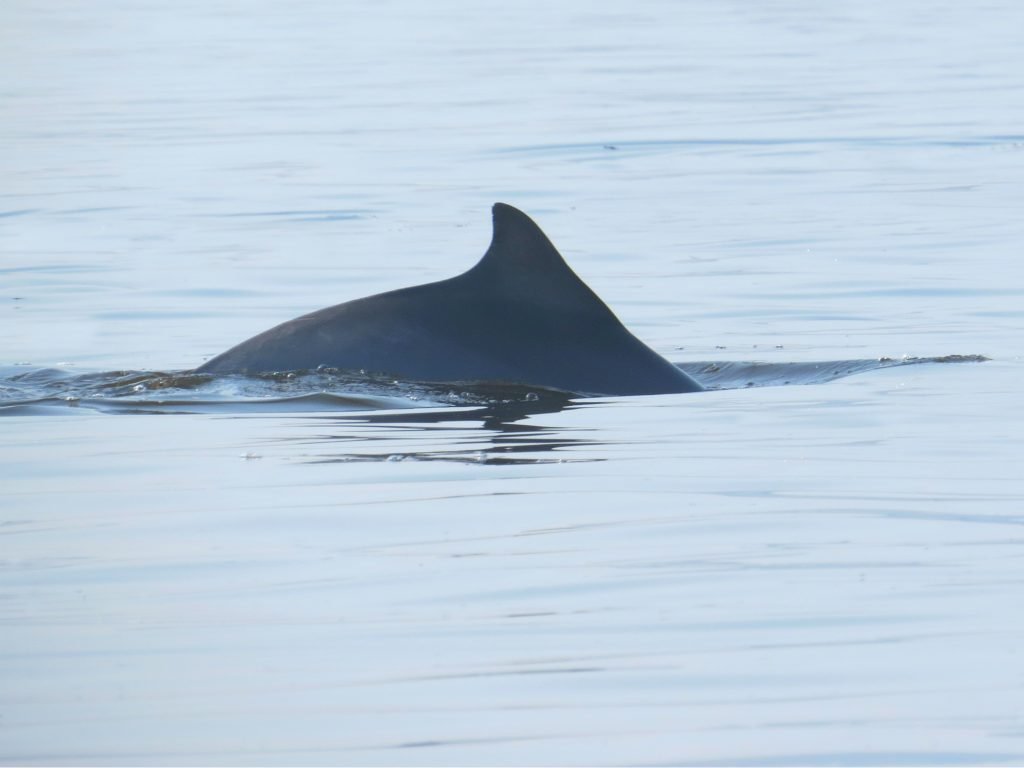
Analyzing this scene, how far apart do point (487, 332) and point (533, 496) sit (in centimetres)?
253

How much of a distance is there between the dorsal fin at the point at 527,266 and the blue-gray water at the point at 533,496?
0.52 metres

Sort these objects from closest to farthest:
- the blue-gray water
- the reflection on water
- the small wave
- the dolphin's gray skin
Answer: the blue-gray water
the reflection on water
the small wave
the dolphin's gray skin

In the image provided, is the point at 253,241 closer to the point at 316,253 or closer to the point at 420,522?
the point at 316,253

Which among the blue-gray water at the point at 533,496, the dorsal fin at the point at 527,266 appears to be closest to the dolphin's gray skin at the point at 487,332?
the dorsal fin at the point at 527,266

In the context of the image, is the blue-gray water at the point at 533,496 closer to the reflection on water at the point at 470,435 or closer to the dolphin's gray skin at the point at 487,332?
the reflection on water at the point at 470,435

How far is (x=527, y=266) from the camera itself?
922cm

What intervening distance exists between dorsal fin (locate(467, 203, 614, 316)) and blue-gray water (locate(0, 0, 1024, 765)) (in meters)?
0.52

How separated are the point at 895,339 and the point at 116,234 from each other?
9.45 m

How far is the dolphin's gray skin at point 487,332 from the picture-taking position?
927cm

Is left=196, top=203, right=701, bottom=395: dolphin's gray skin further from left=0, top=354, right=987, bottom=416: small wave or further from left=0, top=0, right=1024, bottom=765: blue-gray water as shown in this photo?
left=0, top=0, right=1024, bottom=765: blue-gray water

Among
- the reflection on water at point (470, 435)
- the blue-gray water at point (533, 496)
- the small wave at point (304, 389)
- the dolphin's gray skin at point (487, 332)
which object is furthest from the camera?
the dolphin's gray skin at point (487, 332)

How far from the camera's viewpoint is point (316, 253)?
1695cm

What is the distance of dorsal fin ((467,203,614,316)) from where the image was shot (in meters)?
9.07

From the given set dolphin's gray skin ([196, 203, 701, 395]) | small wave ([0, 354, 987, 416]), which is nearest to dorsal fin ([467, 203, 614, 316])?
dolphin's gray skin ([196, 203, 701, 395])
